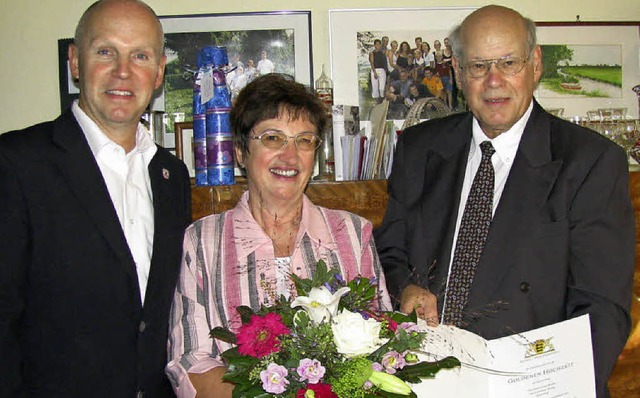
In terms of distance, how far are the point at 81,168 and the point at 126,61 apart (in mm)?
348

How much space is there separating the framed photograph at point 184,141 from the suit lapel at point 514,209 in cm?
146

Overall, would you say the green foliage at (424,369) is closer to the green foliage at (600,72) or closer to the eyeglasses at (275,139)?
the eyeglasses at (275,139)

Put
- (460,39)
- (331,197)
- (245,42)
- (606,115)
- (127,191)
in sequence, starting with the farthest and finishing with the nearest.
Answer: (245,42)
(606,115)
(331,197)
(460,39)
(127,191)

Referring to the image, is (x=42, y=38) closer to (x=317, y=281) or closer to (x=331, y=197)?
(x=331, y=197)

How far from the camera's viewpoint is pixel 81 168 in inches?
75.6

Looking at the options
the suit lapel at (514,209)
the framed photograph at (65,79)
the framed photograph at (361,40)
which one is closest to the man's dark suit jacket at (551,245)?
the suit lapel at (514,209)

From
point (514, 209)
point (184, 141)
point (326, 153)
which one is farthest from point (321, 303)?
point (184, 141)

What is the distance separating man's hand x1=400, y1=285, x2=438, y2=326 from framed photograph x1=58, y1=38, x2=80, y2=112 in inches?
80.9

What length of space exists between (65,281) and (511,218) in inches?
52.0

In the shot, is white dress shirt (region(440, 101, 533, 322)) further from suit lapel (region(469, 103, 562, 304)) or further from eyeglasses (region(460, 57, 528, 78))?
eyeglasses (region(460, 57, 528, 78))

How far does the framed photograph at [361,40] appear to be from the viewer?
3309 mm

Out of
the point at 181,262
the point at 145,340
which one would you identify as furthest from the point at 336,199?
the point at 145,340

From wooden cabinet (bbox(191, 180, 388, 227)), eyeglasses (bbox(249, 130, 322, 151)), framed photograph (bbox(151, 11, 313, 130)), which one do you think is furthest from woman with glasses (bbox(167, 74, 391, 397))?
framed photograph (bbox(151, 11, 313, 130))

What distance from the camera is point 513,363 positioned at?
5.81 feet
